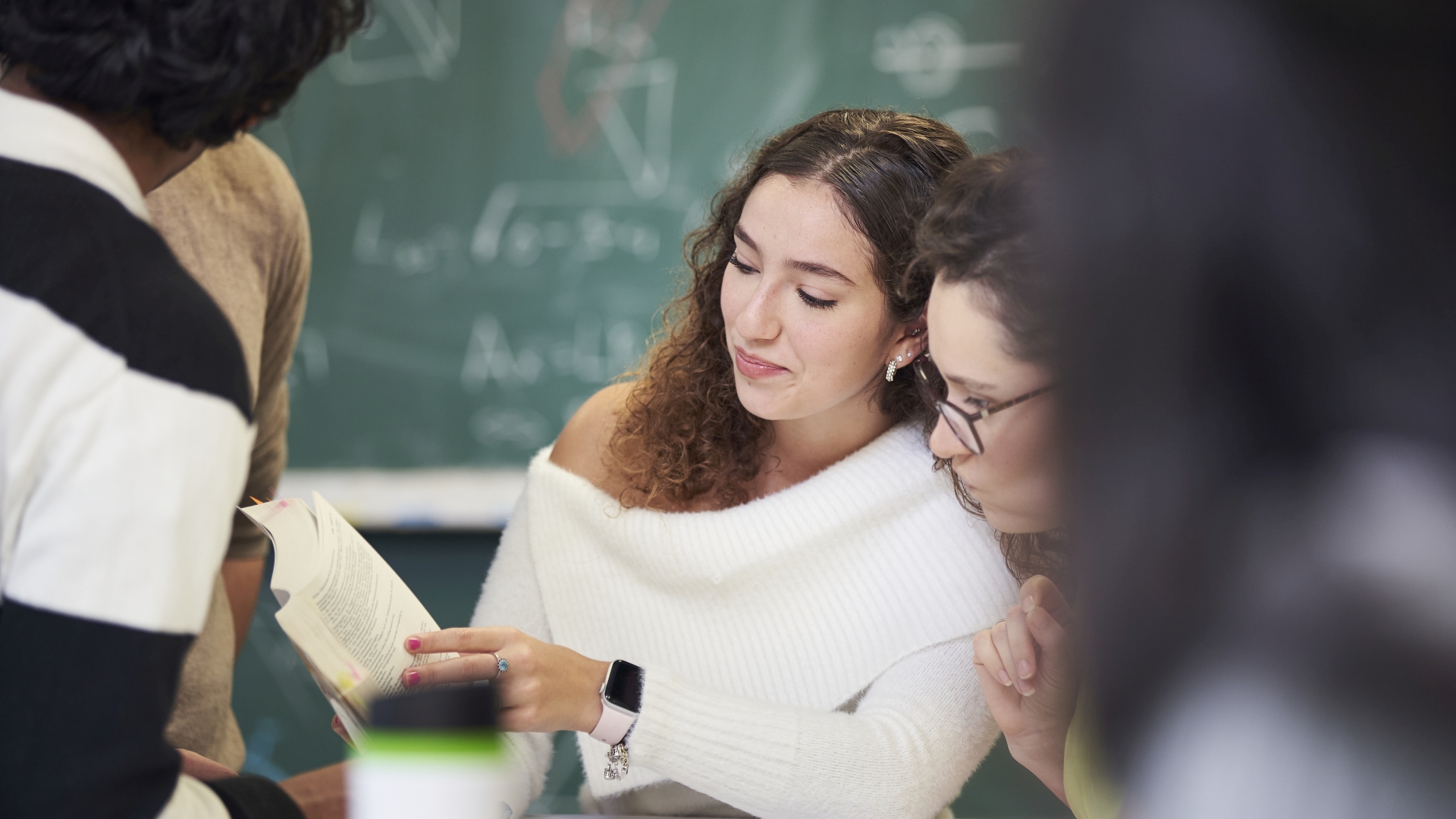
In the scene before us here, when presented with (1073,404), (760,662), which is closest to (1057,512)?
(1073,404)

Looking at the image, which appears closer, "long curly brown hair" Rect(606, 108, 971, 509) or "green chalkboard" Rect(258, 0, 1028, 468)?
"long curly brown hair" Rect(606, 108, 971, 509)

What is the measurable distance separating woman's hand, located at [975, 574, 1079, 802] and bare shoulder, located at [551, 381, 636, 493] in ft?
1.98

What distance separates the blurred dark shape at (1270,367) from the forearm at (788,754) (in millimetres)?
806

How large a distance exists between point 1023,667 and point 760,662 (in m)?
0.40

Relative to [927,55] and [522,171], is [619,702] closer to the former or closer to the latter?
[522,171]

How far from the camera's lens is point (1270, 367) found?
0.31m

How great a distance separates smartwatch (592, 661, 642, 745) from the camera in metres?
1.05

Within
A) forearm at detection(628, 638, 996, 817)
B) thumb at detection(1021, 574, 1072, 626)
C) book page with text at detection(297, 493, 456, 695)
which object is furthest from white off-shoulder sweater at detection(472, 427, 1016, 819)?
book page with text at detection(297, 493, 456, 695)

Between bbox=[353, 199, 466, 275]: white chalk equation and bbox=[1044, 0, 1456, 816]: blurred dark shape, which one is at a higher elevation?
bbox=[1044, 0, 1456, 816]: blurred dark shape

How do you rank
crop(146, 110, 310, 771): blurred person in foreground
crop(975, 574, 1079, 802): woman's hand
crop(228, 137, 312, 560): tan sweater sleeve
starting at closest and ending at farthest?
crop(975, 574, 1079, 802): woman's hand → crop(146, 110, 310, 771): blurred person in foreground → crop(228, 137, 312, 560): tan sweater sleeve

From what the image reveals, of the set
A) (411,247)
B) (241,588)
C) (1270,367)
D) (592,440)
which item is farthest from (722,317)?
(1270,367)

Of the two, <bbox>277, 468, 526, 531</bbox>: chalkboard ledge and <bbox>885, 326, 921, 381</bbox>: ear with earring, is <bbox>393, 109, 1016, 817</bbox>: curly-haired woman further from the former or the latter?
<bbox>277, 468, 526, 531</bbox>: chalkboard ledge

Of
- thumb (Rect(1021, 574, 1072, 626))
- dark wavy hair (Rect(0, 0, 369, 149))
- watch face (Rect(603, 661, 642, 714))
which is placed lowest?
watch face (Rect(603, 661, 642, 714))

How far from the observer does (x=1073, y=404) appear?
336mm
